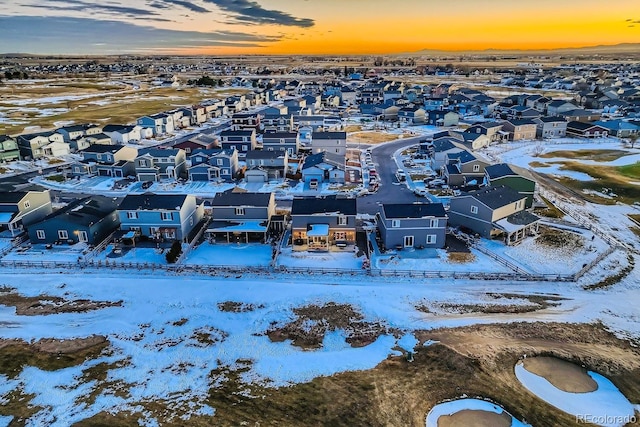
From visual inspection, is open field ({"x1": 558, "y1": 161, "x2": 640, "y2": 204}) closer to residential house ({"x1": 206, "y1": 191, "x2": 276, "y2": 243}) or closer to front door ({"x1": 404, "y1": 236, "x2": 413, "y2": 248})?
front door ({"x1": 404, "y1": 236, "x2": 413, "y2": 248})

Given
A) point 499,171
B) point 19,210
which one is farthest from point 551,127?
point 19,210

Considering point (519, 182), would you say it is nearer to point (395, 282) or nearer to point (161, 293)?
point (395, 282)

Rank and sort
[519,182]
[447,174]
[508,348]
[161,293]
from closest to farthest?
1. [508,348]
2. [161,293]
3. [519,182]
4. [447,174]

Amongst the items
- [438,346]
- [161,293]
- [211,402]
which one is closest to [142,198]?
[161,293]

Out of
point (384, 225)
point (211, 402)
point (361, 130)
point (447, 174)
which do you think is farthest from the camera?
point (361, 130)

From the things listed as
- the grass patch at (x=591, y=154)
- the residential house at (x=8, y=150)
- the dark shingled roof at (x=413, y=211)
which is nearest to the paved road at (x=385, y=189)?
the dark shingled roof at (x=413, y=211)

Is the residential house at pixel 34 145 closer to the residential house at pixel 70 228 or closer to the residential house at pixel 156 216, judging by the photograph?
the residential house at pixel 70 228

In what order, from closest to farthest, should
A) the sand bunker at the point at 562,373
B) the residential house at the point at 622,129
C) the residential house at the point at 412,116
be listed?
the sand bunker at the point at 562,373 → the residential house at the point at 622,129 → the residential house at the point at 412,116
